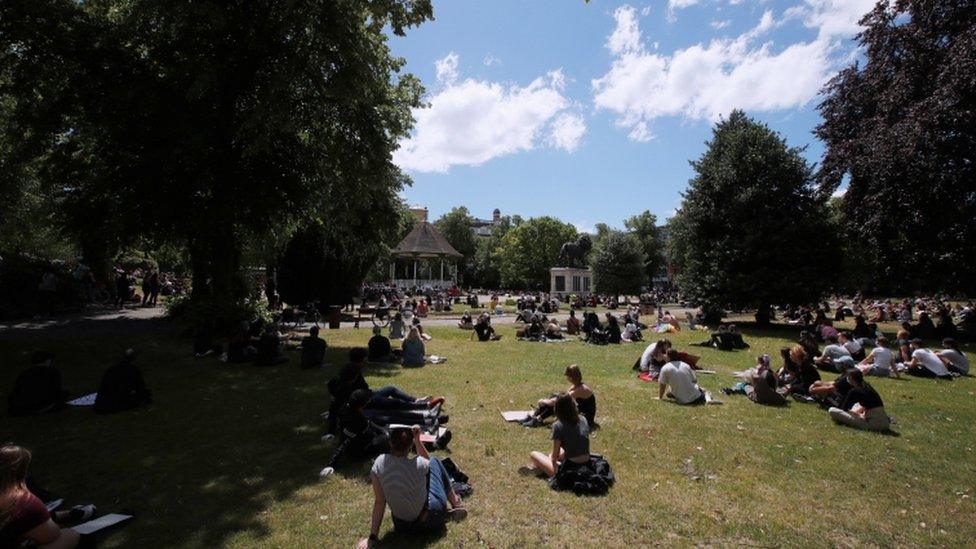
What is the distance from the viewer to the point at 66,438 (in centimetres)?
743

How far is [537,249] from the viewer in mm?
78500

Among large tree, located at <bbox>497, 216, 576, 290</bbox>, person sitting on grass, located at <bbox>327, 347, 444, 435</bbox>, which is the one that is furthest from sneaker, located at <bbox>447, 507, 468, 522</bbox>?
large tree, located at <bbox>497, 216, 576, 290</bbox>

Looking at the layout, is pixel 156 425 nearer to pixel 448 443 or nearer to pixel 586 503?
pixel 448 443

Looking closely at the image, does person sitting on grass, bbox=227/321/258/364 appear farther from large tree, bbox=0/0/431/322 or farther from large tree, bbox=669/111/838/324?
large tree, bbox=669/111/838/324

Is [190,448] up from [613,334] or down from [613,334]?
down

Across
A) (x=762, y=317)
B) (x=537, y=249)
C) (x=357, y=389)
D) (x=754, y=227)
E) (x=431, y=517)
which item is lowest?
(x=431, y=517)

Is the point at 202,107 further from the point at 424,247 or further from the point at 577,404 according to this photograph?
the point at 424,247

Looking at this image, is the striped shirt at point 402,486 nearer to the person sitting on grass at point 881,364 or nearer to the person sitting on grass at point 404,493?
the person sitting on grass at point 404,493

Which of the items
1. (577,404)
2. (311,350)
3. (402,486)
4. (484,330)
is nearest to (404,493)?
(402,486)

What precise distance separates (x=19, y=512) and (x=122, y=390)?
590 centimetres

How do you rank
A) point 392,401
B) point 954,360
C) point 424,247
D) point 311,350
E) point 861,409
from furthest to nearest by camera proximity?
1. point 424,247
2. point 954,360
3. point 311,350
4. point 861,409
5. point 392,401

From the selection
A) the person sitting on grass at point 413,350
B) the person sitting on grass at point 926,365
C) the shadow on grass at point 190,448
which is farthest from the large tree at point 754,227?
the shadow on grass at point 190,448

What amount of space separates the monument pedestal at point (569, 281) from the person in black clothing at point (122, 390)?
4058cm

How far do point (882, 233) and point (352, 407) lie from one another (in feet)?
82.7
